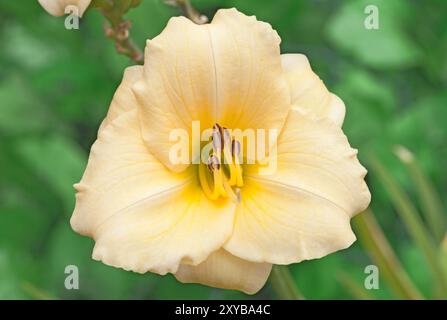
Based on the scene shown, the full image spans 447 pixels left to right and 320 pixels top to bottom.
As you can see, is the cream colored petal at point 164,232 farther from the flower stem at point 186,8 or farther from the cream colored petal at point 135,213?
the flower stem at point 186,8

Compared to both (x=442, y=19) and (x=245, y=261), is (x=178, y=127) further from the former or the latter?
(x=442, y=19)

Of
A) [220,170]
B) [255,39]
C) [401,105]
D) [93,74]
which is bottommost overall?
[401,105]

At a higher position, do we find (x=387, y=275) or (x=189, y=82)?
(x=189, y=82)

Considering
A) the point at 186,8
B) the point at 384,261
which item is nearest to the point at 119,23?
the point at 186,8

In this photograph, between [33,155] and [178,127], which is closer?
[178,127]

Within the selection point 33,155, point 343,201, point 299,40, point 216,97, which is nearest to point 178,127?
point 216,97
